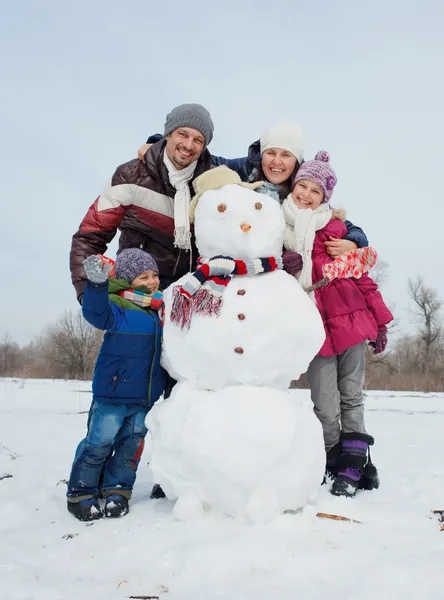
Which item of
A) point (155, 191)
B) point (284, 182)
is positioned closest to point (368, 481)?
point (284, 182)

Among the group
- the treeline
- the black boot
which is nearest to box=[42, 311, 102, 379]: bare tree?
the treeline

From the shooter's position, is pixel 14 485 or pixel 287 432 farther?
pixel 14 485

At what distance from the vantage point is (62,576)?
180 centimetres

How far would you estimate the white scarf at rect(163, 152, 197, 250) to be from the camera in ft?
8.91

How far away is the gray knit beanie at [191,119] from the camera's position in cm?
284

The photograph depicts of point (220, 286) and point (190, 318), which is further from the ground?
point (220, 286)

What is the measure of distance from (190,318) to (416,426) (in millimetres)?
5961

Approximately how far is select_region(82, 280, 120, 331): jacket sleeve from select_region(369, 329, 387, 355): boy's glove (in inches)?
62.3

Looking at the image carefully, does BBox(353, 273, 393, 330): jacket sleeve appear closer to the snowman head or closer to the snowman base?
the snowman head

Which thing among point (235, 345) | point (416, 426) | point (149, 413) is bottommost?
point (416, 426)

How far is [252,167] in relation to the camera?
3.04 metres

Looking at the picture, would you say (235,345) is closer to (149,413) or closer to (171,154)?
(149,413)

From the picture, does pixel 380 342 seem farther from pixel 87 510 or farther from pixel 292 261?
pixel 87 510

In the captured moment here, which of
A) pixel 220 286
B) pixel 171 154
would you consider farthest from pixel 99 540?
pixel 171 154
